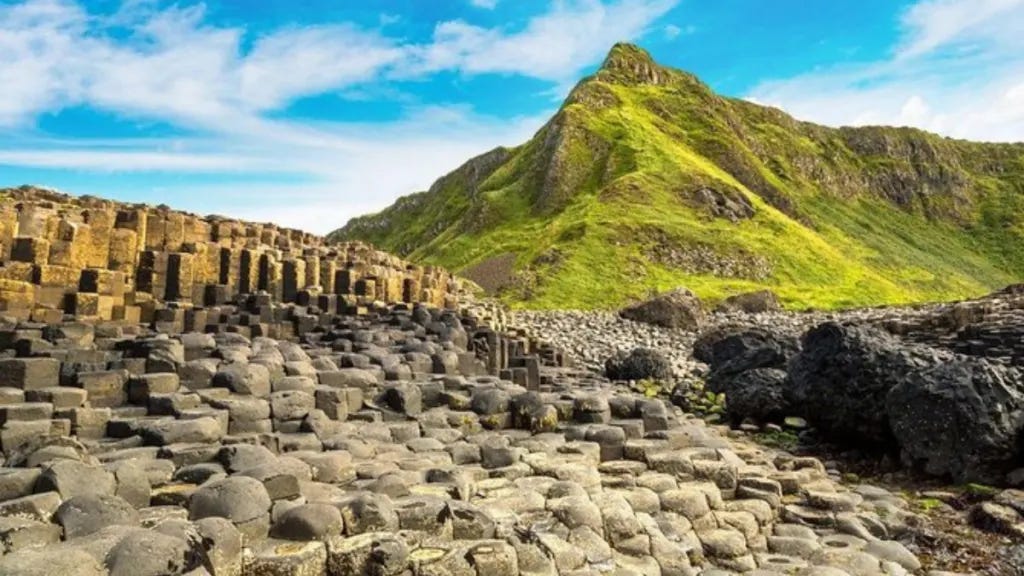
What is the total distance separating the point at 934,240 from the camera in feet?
449

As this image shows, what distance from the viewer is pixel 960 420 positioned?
1366 centimetres

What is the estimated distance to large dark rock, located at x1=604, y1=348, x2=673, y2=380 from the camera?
25453 mm

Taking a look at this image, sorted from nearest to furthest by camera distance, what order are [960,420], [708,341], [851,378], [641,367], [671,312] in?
[960,420] → [851,378] → [641,367] → [708,341] → [671,312]

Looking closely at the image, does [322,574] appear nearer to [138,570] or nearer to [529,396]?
[138,570]

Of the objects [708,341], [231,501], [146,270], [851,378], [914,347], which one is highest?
[146,270]

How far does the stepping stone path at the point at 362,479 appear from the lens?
6680 mm

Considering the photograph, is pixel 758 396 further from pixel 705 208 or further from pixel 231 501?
pixel 705 208

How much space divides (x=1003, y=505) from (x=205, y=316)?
15292 millimetres

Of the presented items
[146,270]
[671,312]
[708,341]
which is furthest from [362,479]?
[671,312]

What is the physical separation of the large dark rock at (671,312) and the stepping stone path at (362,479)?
86.5 feet

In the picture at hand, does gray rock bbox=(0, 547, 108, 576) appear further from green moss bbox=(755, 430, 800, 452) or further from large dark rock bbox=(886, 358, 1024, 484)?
green moss bbox=(755, 430, 800, 452)

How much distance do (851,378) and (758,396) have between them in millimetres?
3070

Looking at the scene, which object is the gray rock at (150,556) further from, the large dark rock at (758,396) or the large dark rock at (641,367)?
the large dark rock at (641,367)

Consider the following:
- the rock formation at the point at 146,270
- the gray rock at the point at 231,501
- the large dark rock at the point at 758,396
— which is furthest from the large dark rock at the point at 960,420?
the rock formation at the point at 146,270
